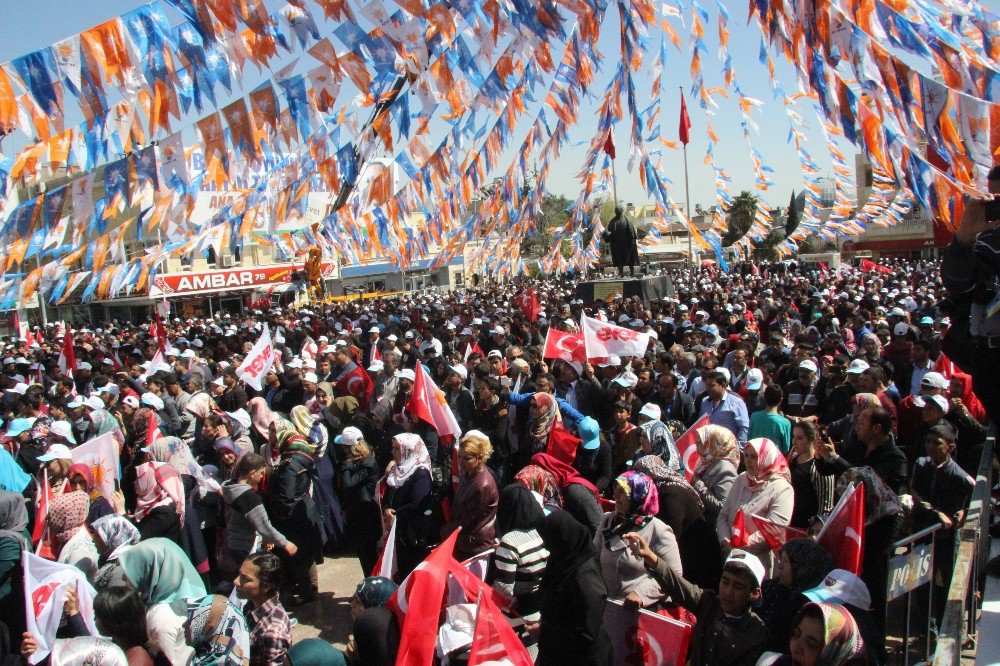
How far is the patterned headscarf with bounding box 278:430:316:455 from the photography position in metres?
5.57

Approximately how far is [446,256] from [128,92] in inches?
193

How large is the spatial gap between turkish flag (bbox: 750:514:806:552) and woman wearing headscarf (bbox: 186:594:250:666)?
260cm

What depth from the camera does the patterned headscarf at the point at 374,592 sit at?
3568 millimetres

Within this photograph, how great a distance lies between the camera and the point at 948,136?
400cm

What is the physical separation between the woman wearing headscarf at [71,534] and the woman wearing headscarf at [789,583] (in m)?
3.69

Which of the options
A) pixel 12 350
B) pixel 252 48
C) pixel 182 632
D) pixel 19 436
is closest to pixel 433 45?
pixel 252 48

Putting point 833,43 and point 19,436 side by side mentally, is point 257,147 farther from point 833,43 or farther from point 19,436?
point 19,436

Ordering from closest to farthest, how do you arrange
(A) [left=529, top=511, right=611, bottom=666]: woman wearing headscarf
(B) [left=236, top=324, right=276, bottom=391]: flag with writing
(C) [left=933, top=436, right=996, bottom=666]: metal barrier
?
(C) [left=933, top=436, right=996, bottom=666]: metal barrier
(A) [left=529, top=511, right=611, bottom=666]: woman wearing headscarf
(B) [left=236, top=324, right=276, bottom=391]: flag with writing

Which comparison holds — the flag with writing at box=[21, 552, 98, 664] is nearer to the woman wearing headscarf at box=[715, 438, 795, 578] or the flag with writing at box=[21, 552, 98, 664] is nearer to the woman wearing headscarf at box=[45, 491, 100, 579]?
the woman wearing headscarf at box=[45, 491, 100, 579]

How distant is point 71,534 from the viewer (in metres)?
4.48

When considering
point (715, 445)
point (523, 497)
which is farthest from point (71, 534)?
point (715, 445)

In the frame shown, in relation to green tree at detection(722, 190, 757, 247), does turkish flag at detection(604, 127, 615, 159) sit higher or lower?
lower

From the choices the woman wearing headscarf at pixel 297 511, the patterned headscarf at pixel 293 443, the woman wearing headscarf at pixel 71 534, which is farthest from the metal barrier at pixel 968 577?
the woman wearing headscarf at pixel 71 534

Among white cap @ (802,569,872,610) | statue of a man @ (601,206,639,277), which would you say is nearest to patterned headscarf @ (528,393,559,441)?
white cap @ (802,569,872,610)
